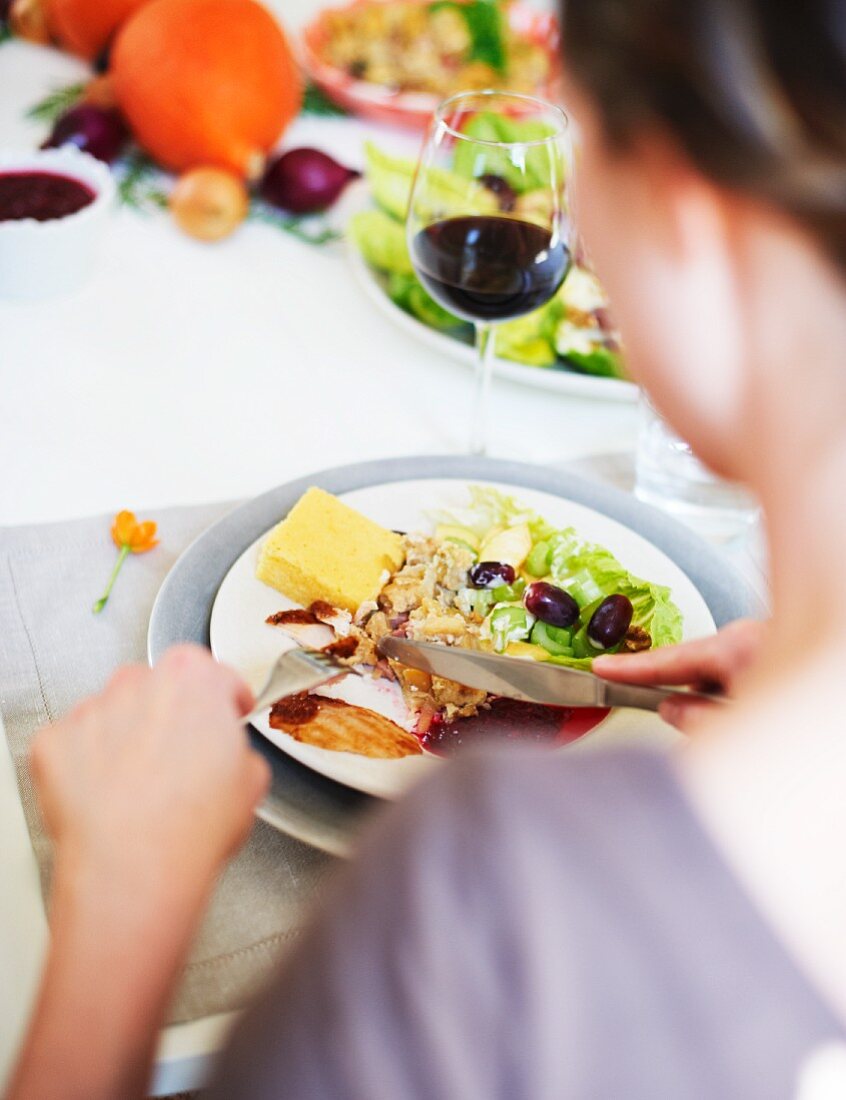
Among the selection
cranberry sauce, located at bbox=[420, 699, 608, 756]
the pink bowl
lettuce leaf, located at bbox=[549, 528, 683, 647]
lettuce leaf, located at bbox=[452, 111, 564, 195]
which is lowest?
cranberry sauce, located at bbox=[420, 699, 608, 756]

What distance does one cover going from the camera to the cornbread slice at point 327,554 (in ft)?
3.22

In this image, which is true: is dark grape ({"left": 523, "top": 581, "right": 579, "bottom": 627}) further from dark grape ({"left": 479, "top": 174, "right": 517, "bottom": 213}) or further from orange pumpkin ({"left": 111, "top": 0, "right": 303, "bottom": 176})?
orange pumpkin ({"left": 111, "top": 0, "right": 303, "bottom": 176})

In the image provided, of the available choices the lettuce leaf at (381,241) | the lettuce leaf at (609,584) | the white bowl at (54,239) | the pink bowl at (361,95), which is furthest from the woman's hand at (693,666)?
the pink bowl at (361,95)

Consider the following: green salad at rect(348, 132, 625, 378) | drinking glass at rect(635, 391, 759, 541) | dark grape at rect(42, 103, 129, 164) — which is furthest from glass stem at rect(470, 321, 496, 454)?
dark grape at rect(42, 103, 129, 164)

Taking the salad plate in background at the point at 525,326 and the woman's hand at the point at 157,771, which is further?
the salad plate in background at the point at 525,326

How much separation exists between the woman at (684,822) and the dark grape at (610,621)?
0.47 m

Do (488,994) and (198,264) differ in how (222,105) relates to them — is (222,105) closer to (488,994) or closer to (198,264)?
(198,264)

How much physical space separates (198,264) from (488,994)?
1.39 meters

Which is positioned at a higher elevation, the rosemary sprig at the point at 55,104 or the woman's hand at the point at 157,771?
the rosemary sprig at the point at 55,104

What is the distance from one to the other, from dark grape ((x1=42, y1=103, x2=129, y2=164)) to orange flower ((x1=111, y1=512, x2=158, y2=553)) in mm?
903

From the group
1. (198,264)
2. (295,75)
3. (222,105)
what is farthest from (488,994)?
(295,75)

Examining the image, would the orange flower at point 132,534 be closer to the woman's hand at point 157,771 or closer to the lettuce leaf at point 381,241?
the woman's hand at point 157,771

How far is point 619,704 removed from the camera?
82 centimetres

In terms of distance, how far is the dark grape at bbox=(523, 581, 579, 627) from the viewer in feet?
3.19
